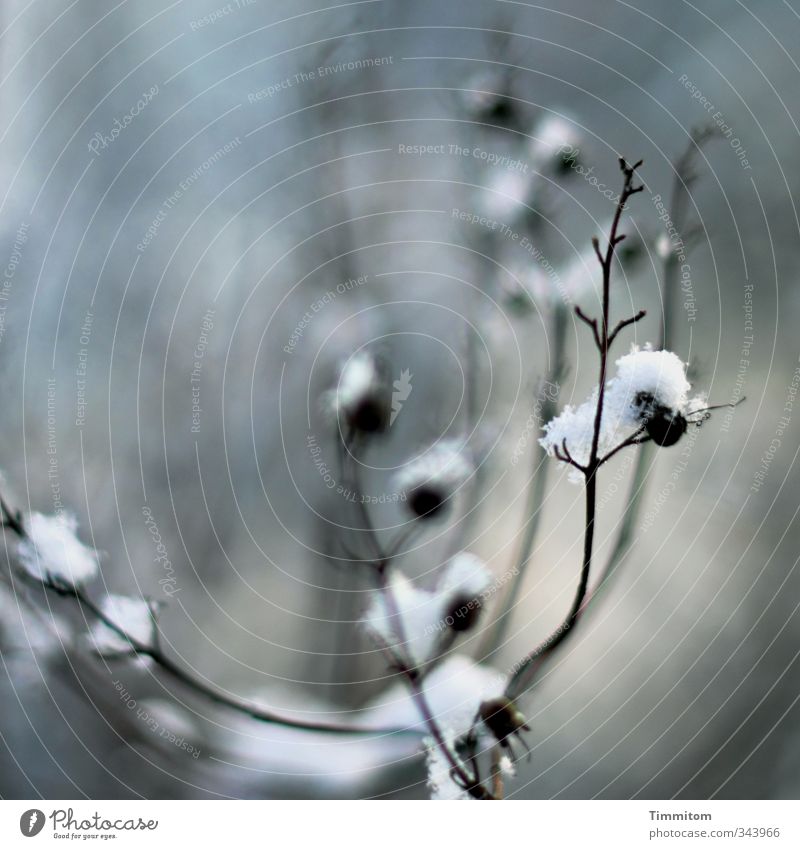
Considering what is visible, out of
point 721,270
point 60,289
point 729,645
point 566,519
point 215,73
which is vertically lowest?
point 729,645

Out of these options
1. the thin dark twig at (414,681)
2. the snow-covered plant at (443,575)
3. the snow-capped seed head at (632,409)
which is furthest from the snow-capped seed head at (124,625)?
the snow-capped seed head at (632,409)

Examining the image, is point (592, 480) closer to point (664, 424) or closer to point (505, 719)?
point (664, 424)

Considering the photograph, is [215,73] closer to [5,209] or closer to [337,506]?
[5,209]

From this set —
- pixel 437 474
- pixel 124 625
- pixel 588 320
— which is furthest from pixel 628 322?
pixel 124 625

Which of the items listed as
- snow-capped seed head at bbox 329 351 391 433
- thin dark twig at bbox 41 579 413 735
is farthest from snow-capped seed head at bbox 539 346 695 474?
thin dark twig at bbox 41 579 413 735

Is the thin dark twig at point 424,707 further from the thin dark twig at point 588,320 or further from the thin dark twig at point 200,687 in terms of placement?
the thin dark twig at point 588,320

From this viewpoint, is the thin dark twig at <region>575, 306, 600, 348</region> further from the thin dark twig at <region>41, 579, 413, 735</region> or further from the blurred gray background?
the thin dark twig at <region>41, 579, 413, 735</region>

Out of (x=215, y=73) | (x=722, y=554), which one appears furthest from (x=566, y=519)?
(x=215, y=73)
